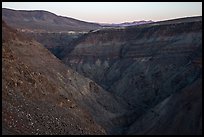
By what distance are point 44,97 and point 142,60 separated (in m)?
25.9

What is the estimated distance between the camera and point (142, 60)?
5278cm

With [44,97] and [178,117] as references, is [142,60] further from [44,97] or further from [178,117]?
[44,97]

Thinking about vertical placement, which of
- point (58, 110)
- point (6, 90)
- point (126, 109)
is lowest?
point (126, 109)

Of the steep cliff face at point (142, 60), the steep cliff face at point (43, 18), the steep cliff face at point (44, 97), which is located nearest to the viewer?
the steep cliff face at point (44, 97)

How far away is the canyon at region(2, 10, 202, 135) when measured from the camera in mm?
27109

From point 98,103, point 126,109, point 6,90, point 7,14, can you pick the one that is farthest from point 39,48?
point 7,14

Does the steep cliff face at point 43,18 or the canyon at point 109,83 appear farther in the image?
the steep cliff face at point 43,18

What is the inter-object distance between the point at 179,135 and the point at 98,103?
1340 cm

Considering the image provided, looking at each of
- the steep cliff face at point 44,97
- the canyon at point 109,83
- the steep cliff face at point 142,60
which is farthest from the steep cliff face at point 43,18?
the steep cliff face at point 44,97

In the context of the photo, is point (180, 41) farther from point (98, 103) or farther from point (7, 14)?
point (7, 14)

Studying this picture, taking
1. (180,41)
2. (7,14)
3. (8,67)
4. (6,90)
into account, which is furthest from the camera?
(7,14)

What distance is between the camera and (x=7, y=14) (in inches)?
4596

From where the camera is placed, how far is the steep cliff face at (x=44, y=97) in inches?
978

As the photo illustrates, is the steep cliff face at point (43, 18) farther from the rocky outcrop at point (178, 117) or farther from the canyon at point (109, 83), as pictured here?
the rocky outcrop at point (178, 117)
